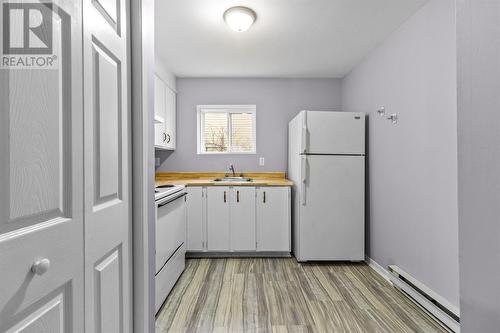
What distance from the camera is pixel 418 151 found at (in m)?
2.12

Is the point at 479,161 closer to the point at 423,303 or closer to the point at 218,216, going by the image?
the point at 423,303

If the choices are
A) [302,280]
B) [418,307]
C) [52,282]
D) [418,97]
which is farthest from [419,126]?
[52,282]

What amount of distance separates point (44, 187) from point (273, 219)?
2.68m

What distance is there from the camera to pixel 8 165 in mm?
566

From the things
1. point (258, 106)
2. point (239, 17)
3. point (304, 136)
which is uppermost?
point (239, 17)

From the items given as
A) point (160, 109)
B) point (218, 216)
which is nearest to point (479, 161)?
point (218, 216)

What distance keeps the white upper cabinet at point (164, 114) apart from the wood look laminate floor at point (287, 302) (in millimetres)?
1528

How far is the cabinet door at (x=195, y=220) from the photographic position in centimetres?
314

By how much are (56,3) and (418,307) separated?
2.71 meters

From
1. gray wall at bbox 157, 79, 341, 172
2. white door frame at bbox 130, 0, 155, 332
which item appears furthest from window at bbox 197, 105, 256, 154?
white door frame at bbox 130, 0, 155, 332

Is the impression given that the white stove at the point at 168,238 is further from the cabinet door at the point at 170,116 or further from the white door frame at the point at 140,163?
the cabinet door at the point at 170,116

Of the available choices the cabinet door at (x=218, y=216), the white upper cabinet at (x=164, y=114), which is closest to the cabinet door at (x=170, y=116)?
the white upper cabinet at (x=164, y=114)

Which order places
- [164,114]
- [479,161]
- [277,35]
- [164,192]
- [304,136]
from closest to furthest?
[479,161], [164,192], [277,35], [304,136], [164,114]

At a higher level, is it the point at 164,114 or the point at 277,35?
the point at 277,35
